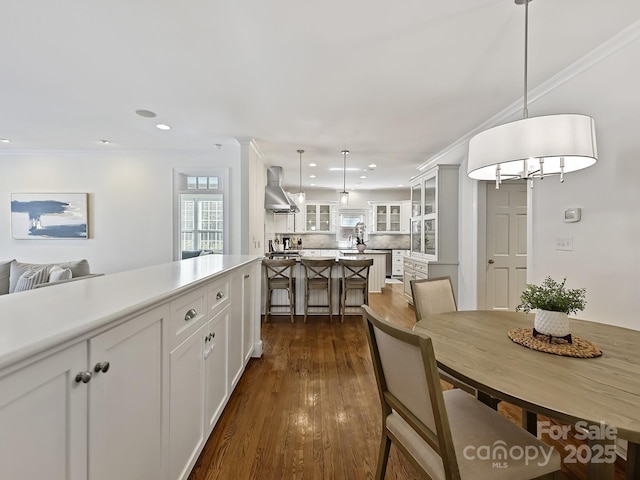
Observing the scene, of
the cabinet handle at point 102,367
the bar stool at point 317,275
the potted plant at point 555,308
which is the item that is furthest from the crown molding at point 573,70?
the cabinet handle at point 102,367

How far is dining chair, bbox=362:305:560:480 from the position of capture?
93 centimetres

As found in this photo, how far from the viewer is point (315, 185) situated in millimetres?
7586

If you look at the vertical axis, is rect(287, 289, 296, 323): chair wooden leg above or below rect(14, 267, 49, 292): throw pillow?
below

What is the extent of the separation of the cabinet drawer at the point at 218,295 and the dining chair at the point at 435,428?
95cm

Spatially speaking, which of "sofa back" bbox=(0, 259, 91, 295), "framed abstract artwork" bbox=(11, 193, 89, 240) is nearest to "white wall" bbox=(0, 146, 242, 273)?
"framed abstract artwork" bbox=(11, 193, 89, 240)

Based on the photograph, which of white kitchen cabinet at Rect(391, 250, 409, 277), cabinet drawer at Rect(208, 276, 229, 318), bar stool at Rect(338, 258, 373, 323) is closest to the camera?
cabinet drawer at Rect(208, 276, 229, 318)

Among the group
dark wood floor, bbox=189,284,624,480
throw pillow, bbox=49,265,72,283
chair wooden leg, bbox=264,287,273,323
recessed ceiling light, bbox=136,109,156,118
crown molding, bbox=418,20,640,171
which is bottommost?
dark wood floor, bbox=189,284,624,480

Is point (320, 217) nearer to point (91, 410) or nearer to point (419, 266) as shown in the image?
point (419, 266)

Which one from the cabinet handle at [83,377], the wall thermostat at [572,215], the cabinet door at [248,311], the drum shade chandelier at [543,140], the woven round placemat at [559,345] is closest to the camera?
the cabinet handle at [83,377]

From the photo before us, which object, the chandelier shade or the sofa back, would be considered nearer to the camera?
the chandelier shade

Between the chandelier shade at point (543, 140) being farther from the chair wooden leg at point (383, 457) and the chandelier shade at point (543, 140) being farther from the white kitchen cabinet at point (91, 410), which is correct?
the white kitchen cabinet at point (91, 410)

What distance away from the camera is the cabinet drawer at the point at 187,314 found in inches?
50.6

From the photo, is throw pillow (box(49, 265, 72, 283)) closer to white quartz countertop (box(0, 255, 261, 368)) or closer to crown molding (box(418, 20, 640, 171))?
white quartz countertop (box(0, 255, 261, 368))

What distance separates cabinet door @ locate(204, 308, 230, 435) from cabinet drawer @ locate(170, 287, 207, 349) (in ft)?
0.51
